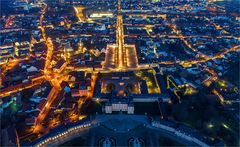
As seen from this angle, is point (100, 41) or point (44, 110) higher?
point (100, 41)

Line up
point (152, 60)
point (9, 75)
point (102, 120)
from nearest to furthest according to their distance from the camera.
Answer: point (102, 120) < point (9, 75) < point (152, 60)

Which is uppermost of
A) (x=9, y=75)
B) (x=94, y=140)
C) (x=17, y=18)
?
(x=17, y=18)

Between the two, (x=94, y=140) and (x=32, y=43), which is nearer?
(x=94, y=140)

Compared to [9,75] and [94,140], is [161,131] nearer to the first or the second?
[94,140]

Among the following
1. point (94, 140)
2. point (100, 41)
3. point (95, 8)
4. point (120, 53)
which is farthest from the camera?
point (95, 8)

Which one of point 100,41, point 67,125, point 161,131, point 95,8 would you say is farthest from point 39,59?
point 95,8

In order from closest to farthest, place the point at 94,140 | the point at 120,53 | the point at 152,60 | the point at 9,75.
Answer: the point at 94,140 → the point at 9,75 → the point at 152,60 → the point at 120,53

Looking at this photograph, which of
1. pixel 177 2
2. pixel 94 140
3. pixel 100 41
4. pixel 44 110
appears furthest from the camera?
pixel 177 2

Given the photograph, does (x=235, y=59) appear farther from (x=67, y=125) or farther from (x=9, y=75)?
(x=9, y=75)

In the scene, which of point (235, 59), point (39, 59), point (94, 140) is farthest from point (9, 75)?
point (235, 59)
